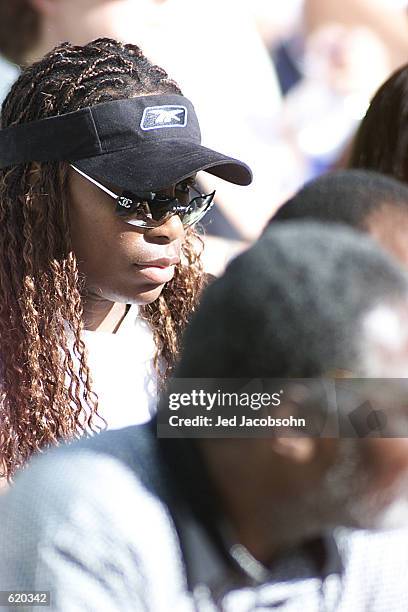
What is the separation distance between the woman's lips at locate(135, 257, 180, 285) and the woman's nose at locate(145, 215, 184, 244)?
4 cm

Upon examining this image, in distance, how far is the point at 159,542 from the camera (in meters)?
1.29

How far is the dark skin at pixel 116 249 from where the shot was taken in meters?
1.94

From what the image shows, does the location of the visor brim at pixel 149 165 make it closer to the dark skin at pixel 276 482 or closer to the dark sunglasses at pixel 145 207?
the dark sunglasses at pixel 145 207

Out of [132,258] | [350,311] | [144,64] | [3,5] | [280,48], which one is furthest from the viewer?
[280,48]

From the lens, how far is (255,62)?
120 inches

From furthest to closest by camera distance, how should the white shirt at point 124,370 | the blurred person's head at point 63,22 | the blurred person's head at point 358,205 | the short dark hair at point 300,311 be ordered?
the blurred person's head at point 63,22
the white shirt at point 124,370
the blurred person's head at point 358,205
the short dark hair at point 300,311

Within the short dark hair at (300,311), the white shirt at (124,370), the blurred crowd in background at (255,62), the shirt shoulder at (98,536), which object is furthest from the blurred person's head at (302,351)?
the blurred crowd in background at (255,62)

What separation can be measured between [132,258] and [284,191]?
1112 mm

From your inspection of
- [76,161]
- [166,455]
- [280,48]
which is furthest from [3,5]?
[166,455]

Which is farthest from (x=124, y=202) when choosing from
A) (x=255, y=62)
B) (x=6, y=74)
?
(x=255, y=62)

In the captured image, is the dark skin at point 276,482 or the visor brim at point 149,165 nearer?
the dark skin at point 276,482

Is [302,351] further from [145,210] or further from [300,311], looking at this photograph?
[145,210]

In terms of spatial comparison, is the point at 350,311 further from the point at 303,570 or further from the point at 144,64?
the point at 144,64

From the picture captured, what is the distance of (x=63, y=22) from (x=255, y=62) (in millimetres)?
587
